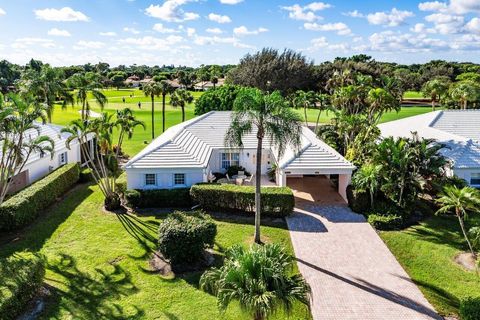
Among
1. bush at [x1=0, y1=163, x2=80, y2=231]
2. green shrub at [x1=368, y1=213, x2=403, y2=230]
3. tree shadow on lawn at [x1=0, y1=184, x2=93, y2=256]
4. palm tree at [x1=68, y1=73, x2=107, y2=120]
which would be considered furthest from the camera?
palm tree at [x1=68, y1=73, x2=107, y2=120]

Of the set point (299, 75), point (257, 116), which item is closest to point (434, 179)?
point (257, 116)

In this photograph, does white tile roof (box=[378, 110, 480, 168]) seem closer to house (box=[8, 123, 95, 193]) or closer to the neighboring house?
the neighboring house

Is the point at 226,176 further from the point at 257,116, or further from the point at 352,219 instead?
the point at 257,116

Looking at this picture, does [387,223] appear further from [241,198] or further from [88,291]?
[88,291]

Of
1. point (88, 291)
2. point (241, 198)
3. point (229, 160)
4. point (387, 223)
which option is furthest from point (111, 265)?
point (229, 160)

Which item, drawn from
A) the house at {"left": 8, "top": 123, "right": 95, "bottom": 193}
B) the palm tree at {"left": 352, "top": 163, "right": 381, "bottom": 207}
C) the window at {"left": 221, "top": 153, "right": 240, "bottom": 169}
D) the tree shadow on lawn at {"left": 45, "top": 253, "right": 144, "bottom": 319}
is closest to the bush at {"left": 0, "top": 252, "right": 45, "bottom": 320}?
the tree shadow on lawn at {"left": 45, "top": 253, "right": 144, "bottom": 319}
